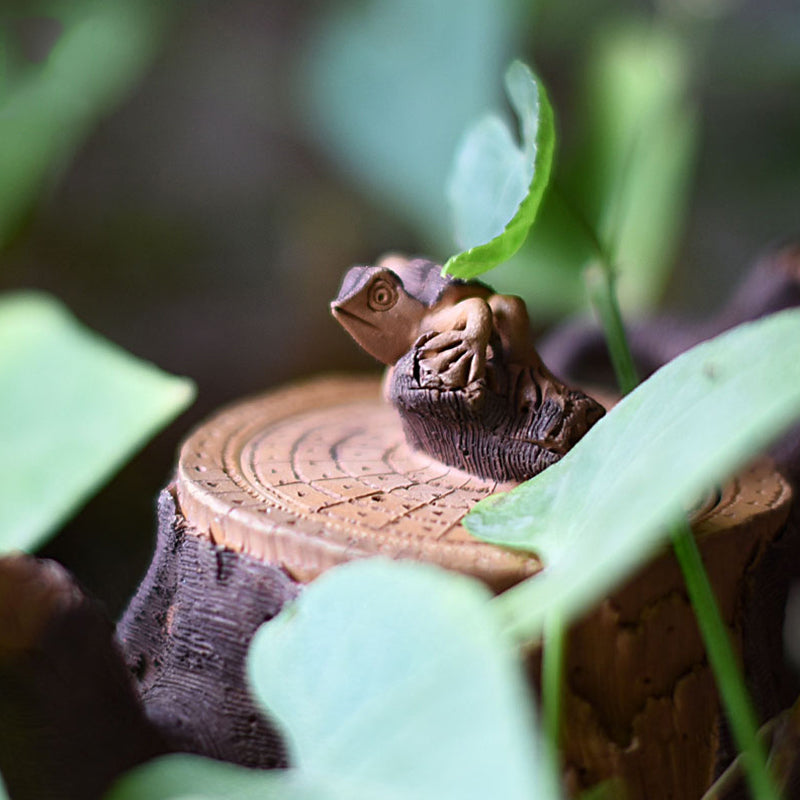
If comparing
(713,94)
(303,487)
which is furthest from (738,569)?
(713,94)

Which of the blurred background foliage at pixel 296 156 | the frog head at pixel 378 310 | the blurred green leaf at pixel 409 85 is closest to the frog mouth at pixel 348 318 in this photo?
the frog head at pixel 378 310

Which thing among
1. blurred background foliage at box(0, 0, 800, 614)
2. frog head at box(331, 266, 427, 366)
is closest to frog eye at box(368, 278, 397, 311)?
frog head at box(331, 266, 427, 366)

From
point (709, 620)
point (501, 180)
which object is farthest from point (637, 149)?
point (709, 620)

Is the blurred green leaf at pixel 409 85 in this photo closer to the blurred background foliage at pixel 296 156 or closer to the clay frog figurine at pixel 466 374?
the blurred background foliage at pixel 296 156

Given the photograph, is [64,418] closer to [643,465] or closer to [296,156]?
[643,465]

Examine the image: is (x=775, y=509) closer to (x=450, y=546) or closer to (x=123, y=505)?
(x=450, y=546)

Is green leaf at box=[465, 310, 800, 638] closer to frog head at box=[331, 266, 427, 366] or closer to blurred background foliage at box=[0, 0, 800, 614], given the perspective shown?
frog head at box=[331, 266, 427, 366]

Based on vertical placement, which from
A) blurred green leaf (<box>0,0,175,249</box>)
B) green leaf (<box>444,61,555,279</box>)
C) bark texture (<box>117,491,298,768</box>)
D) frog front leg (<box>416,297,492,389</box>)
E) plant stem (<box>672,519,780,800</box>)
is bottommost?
plant stem (<box>672,519,780,800</box>)
